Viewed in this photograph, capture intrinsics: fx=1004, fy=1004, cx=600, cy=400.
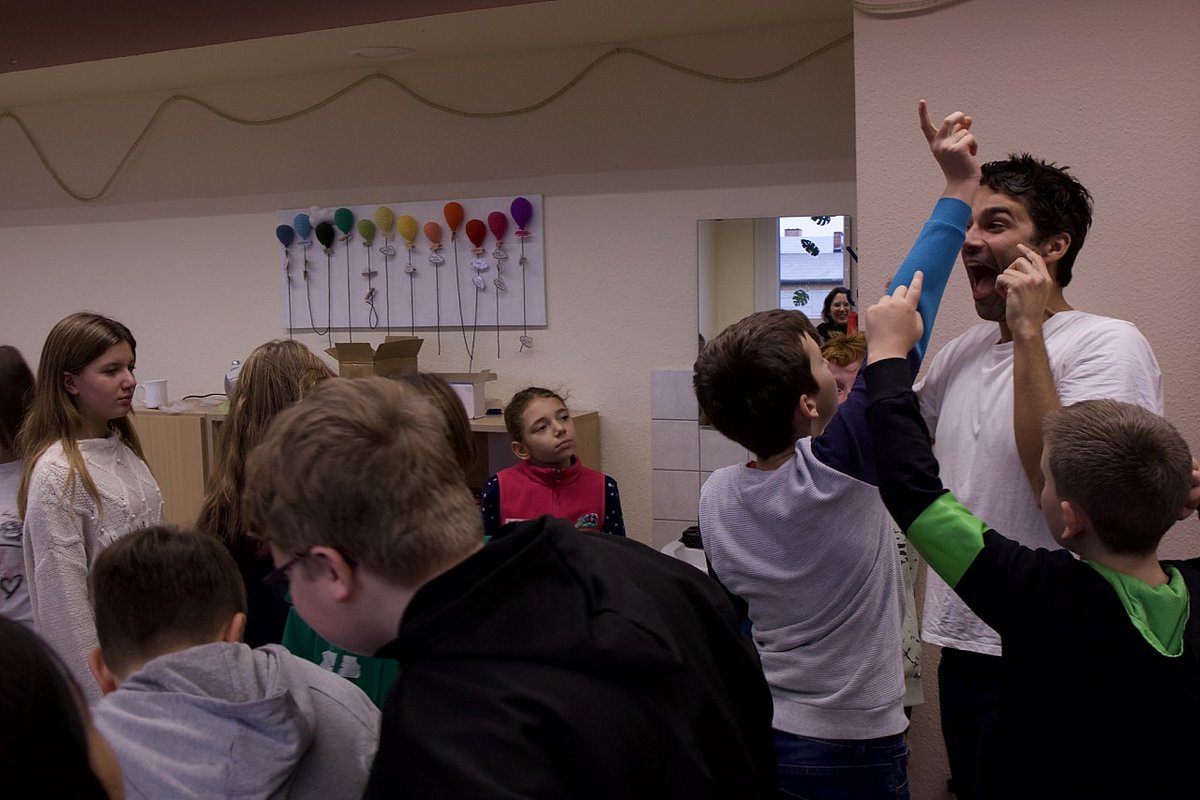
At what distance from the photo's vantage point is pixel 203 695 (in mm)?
1143

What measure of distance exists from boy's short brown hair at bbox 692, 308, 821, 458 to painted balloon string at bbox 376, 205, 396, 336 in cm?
296

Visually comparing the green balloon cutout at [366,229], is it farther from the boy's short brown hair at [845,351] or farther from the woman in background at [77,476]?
the boy's short brown hair at [845,351]

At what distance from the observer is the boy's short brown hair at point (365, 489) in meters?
0.89

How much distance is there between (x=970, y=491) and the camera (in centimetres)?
166

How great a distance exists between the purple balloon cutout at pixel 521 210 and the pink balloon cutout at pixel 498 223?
0.05 meters

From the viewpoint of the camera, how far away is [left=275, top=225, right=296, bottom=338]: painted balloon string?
4.53 m

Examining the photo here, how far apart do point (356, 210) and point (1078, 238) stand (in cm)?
332

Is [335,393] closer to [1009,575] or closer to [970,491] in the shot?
[1009,575]

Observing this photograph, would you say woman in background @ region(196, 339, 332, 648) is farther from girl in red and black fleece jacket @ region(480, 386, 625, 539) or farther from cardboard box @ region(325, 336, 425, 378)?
cardboard box @ region(325, 336, 425, 378)

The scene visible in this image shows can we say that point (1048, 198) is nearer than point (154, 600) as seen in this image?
No

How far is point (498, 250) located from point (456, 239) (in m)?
0.21

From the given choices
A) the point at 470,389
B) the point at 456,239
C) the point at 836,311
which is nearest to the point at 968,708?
the point at 836,311

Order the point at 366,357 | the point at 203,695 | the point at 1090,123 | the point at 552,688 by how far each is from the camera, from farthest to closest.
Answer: the point at 366,357 → the point at 1090,123 → the point at 203,695 → the point at 552,688

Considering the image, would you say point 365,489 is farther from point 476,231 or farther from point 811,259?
point 476,231
